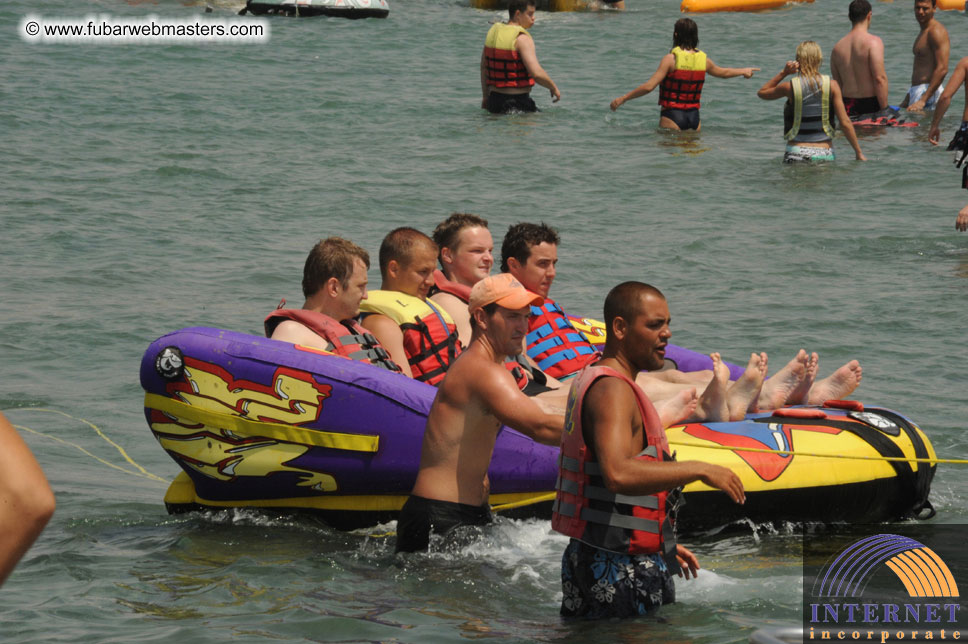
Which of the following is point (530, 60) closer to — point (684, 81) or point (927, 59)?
point (684, 81)

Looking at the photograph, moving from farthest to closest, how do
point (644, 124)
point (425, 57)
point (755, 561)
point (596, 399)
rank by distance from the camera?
point (425, 57) < point (644, 124) < point (755, 561) < point (596, 399)

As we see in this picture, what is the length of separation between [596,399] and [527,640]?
1002mm

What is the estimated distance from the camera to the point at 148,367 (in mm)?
5539

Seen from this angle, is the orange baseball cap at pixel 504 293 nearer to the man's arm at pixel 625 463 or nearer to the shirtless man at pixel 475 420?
the shirtless man at pixel 475 420

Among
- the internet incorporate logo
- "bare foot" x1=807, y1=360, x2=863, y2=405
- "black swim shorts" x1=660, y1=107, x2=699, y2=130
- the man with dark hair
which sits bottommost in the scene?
the internet incorporate logo

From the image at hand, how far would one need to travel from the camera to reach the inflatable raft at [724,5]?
2558 centimetres

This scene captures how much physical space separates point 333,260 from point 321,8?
20201mm

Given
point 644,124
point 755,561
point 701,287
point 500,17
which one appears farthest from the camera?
point 500,17

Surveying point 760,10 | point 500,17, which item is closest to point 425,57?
point 500,17

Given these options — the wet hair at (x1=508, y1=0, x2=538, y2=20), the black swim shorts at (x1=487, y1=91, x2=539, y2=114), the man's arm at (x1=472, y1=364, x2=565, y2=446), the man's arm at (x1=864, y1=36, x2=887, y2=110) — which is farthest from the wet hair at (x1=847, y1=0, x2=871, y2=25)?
the man's arm at (x1=472, y1=364, x2=565, y2=446)

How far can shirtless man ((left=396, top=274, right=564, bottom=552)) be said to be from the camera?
4.38m

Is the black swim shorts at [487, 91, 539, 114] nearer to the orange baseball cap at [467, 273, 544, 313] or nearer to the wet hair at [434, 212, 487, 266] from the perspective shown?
the wet hair at [434, 212, 487, 266]

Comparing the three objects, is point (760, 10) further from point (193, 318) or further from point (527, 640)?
point (527, 640)

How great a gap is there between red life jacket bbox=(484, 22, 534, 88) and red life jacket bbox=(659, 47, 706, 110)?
1.76m
